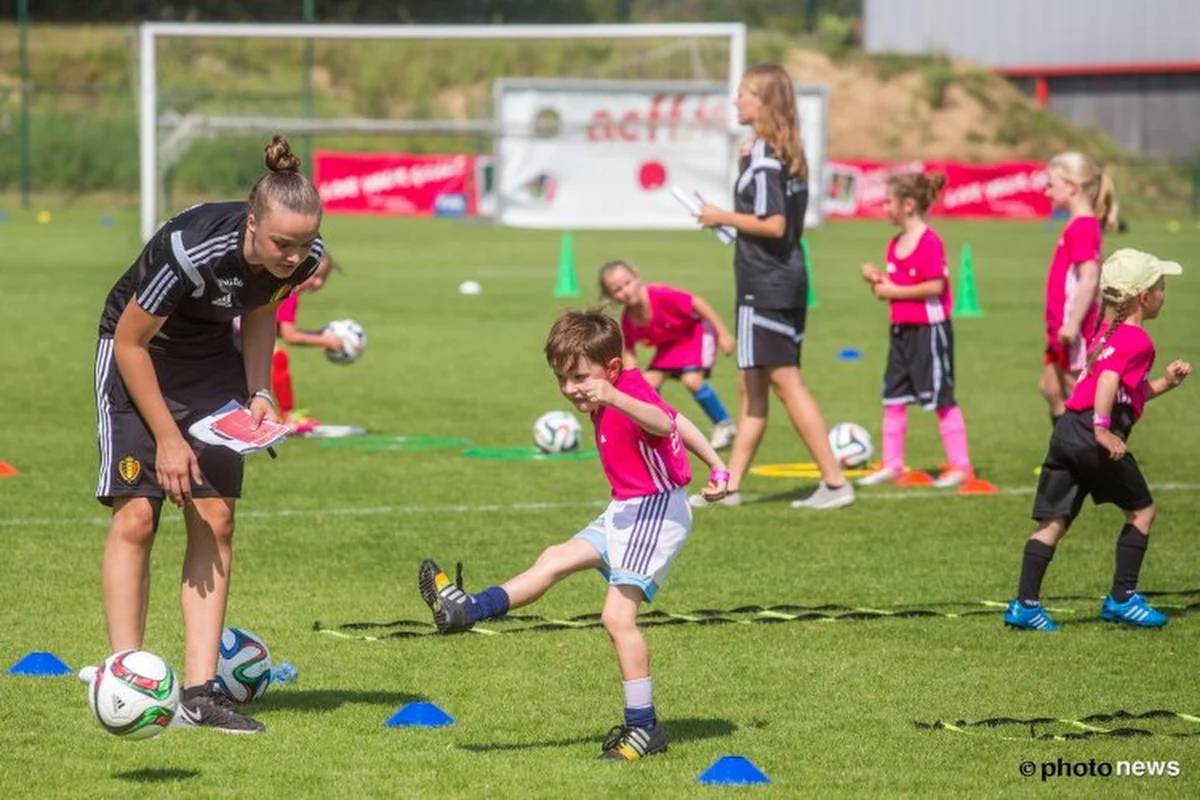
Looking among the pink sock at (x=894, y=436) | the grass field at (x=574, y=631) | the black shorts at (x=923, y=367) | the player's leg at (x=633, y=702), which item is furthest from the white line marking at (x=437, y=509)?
the player's leg at (x=633, y=702)

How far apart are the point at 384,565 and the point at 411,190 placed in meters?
35.6

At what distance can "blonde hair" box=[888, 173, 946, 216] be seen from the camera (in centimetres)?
1148

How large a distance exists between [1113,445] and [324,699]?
318cm

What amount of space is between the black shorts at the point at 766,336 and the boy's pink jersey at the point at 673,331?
2.39 meters

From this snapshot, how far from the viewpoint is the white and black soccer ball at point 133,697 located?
5809 mm

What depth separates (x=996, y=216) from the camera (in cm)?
4631

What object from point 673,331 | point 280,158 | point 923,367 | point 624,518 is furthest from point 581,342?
point 673,331

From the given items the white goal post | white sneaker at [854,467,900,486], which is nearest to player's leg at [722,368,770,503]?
white sneaker at [854,467,900,486]

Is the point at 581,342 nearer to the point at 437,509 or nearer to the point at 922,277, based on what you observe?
the point at 437,509

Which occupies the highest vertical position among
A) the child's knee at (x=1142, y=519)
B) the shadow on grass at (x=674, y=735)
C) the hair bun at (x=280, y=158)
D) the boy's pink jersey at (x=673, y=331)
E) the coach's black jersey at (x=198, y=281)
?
the hair bun at (x=280, y=158)

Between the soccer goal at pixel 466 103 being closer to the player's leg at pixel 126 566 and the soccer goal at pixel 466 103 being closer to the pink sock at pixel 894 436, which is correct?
the pink sock at pixel 894 436

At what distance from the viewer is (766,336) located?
10.7 meters

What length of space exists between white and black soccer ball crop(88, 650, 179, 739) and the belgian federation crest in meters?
0.60

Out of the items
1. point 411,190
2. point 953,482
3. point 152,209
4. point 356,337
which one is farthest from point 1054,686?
point 411,190
